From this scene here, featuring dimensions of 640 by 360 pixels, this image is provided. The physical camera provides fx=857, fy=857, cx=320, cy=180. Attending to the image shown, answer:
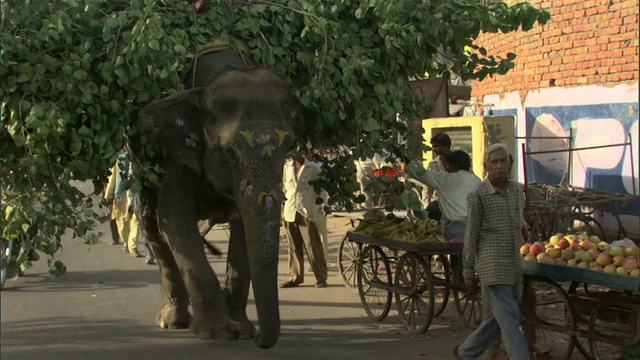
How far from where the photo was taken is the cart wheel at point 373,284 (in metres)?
8.05

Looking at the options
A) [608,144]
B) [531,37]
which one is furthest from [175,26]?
[531,37]

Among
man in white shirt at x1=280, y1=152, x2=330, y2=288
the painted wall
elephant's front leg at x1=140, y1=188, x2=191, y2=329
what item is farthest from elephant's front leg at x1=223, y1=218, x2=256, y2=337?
the painted wall

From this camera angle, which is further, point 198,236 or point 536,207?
point 536,207

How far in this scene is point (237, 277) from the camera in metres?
6.95

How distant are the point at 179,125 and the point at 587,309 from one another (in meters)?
3.23

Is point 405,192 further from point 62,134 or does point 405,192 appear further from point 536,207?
point 536,207

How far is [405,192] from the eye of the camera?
22.1ft

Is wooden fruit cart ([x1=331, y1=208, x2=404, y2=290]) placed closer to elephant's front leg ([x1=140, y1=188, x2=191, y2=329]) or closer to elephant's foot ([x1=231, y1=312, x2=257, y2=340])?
elephant's front leg ([x1=140, y1=188, x2=191, y2=329])

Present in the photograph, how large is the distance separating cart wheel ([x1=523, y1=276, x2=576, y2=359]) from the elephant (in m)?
2.14

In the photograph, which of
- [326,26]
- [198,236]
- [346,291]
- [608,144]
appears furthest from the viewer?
[608,144]

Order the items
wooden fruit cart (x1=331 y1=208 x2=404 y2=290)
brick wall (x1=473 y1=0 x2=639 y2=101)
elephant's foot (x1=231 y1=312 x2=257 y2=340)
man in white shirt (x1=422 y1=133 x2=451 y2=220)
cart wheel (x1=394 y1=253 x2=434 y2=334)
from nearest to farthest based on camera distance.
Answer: elephant's foot (x1=231 y1=312 x2=257 y2=340), cart wheel (x1=394 y1=253 x2=434 y2=334), man in white shirt (x1=422 y1=133 x2=451 y2=220), wooden fruit cart (x1=331 y1=208 x2=404 y2=290), brick wall (x1=473 y1=0 x2=639 y2=101)

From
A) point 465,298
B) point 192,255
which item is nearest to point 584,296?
point 465,298

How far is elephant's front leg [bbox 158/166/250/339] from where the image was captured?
6391 mm

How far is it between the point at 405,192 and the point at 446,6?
4.82 ft
